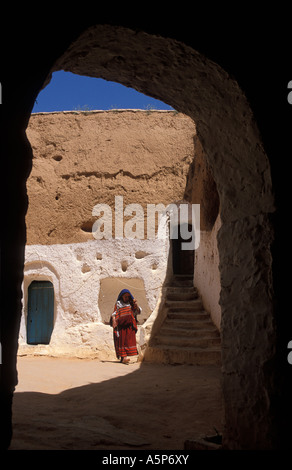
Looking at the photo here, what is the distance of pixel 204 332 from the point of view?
870cm

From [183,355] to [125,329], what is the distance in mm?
1540

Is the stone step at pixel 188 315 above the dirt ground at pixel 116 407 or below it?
above

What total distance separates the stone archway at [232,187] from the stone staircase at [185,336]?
5611 millimetres

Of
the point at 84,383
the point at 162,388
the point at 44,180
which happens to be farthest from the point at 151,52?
the point at 44,180

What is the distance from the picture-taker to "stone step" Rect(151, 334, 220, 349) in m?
8.44

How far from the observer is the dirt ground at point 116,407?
3.19 meters

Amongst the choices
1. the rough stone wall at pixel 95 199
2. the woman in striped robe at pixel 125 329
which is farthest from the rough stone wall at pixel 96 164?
the woman in striped robe at pixel 125 329

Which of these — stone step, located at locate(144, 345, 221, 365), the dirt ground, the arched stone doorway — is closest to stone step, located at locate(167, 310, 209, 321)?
stone step, located at locate(144, 345, 221, 365)

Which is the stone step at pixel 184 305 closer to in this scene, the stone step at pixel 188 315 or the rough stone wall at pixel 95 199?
the stone step at pixel 188 315

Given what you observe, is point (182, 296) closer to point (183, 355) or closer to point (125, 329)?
point (125, 329)

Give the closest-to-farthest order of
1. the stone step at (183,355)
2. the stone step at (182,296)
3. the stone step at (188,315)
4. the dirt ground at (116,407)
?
the dirt ground at (116,407)
the stone step at (183,355)
the stone step at (188,315)
the stone step at (182,296)

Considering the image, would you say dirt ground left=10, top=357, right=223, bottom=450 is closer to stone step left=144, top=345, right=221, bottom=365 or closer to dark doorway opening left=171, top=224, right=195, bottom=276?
stone step left=144, top=345, right=221, bottom=365

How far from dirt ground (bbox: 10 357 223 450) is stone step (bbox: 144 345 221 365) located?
291 millimetres
